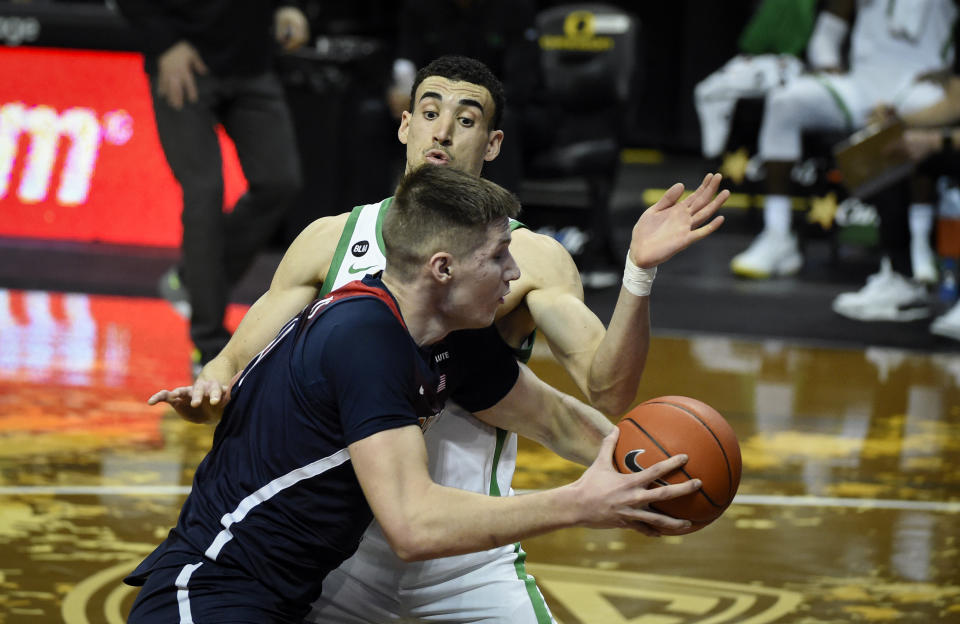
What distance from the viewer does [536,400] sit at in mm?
3541

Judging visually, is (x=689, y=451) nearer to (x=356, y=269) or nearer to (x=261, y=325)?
(x=356, y=269)

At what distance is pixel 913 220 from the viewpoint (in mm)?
9430

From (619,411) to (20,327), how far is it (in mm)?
5300

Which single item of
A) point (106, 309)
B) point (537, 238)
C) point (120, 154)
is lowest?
point (106, 309)

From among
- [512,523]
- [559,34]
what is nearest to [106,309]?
[559,34]

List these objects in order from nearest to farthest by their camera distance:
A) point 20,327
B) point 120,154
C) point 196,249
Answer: point 196,249, point 20,327, point 120,154

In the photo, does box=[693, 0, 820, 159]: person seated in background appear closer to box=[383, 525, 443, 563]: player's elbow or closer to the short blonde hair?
the short blonde hair

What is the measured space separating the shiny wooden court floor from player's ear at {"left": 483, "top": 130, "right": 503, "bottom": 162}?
1.34 meters

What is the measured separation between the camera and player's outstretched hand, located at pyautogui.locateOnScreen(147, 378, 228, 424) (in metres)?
3.08

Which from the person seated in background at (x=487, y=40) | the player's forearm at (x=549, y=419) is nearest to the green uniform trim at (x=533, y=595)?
the player's forearm at (x=549, y=419)

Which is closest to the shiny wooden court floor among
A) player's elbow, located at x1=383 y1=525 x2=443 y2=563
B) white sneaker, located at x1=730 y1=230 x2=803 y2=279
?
player's elbow, located at x1=383 y1=525 x2=443 y2=563

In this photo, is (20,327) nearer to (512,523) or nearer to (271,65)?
(271,65)

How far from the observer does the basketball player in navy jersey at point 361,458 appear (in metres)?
2.63

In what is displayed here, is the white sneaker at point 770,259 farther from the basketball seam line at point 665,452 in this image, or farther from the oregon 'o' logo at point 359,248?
the basketball seam line at point 665,452
